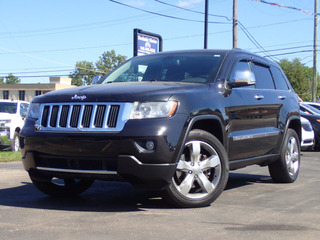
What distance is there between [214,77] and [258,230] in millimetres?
2104

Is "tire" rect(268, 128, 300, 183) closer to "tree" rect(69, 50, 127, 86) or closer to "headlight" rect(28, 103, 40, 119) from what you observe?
"headlight" rect(28, 103, 40, 119)

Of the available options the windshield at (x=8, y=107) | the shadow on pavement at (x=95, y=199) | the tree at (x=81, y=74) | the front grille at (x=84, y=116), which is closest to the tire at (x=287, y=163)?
the shadow on pavement at (x=95, y=199)

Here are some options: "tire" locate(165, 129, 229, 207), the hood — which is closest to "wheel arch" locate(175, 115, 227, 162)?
"tire" locate(165, 129, 229, 207)

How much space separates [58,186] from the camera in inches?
229

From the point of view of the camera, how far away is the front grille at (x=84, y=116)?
468 centimetres

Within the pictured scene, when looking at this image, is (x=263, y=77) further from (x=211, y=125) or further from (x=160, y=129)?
(x=160, y=129)

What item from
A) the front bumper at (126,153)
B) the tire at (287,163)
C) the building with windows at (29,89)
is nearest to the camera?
the front bumper at (126,153)

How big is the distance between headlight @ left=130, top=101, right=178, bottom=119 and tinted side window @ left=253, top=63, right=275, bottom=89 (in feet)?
7.43

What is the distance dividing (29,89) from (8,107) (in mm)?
73119

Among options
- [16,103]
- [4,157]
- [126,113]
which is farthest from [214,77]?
[16,103]

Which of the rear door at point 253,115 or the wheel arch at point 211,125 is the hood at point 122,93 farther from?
the rear door at point 253,115

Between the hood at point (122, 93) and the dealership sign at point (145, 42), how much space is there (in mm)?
11771

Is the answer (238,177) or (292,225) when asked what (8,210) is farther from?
(238,177)

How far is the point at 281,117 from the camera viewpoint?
693cm
